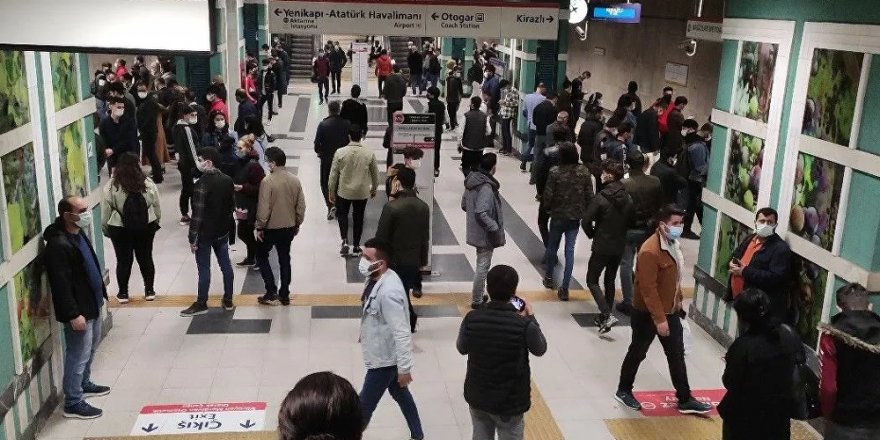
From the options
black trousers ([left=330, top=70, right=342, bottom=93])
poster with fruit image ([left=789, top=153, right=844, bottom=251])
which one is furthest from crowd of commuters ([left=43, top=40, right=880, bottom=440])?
black trousers ([left=330, top=70, right=342, bottom=93])

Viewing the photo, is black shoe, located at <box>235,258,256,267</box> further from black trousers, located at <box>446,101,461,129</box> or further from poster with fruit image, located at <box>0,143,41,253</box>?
black trousers, located at <box>446,101,461,129</box>

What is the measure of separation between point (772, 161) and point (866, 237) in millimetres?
1261

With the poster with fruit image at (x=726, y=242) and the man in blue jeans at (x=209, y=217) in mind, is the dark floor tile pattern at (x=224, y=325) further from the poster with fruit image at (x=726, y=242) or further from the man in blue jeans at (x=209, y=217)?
the poster with fruit image at (x=726, y=242)

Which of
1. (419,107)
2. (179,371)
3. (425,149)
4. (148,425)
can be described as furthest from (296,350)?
(419,107)

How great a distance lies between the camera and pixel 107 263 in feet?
28.3

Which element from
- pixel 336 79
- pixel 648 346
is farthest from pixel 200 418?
pixel 336 79

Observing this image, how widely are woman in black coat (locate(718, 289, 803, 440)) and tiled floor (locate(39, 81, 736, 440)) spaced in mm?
1508

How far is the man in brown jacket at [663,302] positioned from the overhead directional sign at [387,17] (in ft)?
15.1

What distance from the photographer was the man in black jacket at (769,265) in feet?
18.5

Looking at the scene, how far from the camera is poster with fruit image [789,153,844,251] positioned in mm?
5410

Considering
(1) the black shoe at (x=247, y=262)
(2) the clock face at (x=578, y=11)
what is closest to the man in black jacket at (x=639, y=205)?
(1) the black shoe at (x=247, y=262)

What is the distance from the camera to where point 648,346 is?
18.5ft

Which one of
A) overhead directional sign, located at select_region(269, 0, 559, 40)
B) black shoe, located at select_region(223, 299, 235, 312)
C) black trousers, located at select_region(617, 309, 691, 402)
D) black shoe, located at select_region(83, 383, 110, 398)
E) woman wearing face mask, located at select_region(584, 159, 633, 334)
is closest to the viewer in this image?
black trousers, located at select_region(617, 309, 691, 402)

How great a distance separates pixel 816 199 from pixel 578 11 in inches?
305
